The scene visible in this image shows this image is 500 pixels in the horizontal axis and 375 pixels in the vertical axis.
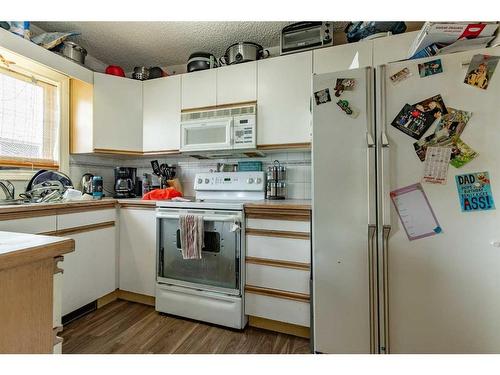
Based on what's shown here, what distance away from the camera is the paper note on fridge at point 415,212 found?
1098mm

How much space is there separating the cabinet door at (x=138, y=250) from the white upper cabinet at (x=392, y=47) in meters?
2.05

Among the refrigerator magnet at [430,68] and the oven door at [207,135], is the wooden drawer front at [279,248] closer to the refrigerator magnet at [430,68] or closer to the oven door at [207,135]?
the oven door at [207,135]

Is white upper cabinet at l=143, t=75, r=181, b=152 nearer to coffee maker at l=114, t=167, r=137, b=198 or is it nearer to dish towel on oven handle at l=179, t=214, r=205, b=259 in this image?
coffee maker at l=114, t=167, r=137, b=198

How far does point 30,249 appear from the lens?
51 cm

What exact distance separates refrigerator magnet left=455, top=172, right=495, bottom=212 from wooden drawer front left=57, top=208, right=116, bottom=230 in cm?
231

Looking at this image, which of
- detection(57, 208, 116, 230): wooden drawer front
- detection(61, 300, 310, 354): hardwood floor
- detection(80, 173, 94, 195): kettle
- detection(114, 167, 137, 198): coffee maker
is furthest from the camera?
detection(114, 167, 137, 198): coffee maker

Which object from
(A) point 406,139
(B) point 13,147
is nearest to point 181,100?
(B) point 13,147

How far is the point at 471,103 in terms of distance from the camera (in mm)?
1050

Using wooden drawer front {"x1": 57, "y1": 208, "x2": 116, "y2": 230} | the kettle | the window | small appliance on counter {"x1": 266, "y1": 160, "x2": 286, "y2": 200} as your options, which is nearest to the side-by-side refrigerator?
small appliance on counter {"x1": 266, "y1": 160, "x2": 286, "y2": 200}

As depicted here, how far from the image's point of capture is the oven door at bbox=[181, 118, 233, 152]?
197 centimetres

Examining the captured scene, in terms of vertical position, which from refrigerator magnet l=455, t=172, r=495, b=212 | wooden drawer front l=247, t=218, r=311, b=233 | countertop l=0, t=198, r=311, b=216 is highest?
refrigerator magnet l=455, t=172, r=495, b=212

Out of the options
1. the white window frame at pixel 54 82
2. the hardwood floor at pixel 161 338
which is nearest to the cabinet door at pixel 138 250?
the hardwood floor at pixel 161 338

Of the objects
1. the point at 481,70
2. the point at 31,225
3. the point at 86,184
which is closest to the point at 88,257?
the point at 31,225

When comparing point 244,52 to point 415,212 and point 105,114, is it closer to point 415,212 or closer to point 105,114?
point 105,114
